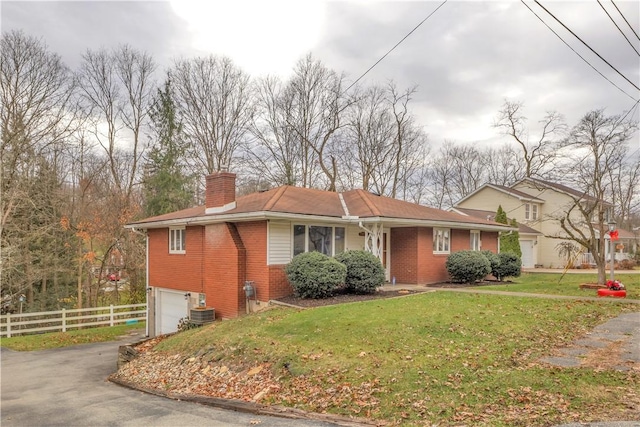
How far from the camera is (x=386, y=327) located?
9.41 meters

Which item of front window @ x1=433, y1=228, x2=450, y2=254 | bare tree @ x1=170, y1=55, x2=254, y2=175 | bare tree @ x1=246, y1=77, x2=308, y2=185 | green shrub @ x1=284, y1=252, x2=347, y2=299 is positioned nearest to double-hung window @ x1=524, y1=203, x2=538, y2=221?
bare tree @ x1=246, y1=77, x2=308, y2=185

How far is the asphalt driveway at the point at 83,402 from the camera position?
6.78 meters

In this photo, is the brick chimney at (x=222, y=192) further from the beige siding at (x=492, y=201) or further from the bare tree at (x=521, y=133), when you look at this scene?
the bare tree at (x=521, y=133)

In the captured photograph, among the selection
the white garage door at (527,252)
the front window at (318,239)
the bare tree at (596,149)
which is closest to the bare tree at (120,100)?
the front window at (318,239)

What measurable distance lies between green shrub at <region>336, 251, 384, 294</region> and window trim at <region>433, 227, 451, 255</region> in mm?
4857

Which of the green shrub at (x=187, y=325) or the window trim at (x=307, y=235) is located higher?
the window trim at (x=307, y=235)

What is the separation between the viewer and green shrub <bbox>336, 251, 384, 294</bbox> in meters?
14.0

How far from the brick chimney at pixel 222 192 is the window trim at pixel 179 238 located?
2.18m

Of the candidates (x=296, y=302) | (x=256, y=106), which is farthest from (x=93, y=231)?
(x=296, y=302)

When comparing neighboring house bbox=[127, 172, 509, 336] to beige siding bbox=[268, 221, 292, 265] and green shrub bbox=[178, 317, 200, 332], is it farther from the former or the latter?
green shrub bbox=[178, 317, 200, 332]

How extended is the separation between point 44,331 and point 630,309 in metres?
25.1

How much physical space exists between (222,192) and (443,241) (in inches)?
373

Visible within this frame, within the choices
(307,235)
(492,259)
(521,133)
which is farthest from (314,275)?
(521,133)

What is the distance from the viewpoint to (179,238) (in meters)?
17.8
